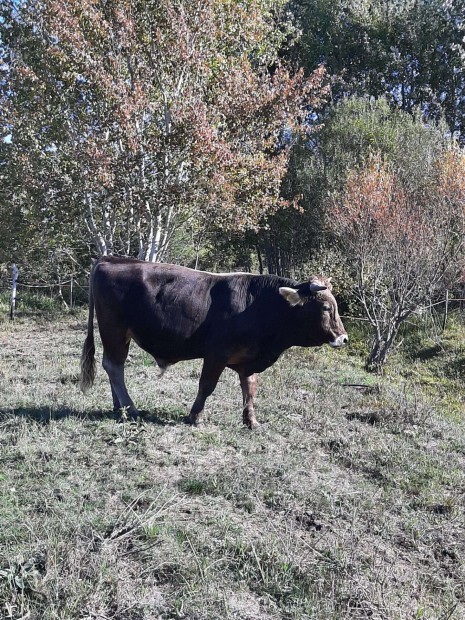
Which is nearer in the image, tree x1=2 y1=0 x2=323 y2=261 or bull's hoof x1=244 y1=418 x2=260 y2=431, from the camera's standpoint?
bull's hoof x1=244 y1=418 x2=260 y2=431

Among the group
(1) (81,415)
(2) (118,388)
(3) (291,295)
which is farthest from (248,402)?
(1) (81,415)

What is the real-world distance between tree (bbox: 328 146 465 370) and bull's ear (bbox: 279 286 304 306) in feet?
23.7

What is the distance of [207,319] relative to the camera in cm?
633

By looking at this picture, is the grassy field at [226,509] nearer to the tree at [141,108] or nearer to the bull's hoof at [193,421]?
the bull's hoof at [193,421]

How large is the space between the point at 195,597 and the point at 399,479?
8.48ft

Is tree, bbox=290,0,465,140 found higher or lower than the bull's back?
higher

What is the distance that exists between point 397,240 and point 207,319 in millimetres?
7758

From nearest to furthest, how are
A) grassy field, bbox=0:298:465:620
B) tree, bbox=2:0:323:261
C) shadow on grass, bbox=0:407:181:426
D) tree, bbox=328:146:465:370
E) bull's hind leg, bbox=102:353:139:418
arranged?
grassy field, bbox=0:298:465:620 < shadow on grass, bbox=0:407:181:426 < bull's hind leg, bbox=102:353:139:418 < tree, bbox=2:0:323:261 < tree, bbox=328:146:465:370

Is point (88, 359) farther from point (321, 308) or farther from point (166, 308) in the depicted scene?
point (321, 308)

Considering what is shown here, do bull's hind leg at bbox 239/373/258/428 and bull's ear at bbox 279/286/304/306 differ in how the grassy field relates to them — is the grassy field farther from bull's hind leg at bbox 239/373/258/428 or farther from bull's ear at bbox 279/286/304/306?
bull's ear at bbox 279/286/304/306

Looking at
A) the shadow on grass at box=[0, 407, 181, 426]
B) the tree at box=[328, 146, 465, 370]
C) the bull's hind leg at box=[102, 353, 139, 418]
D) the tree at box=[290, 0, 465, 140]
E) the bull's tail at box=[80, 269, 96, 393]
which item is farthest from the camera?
the tree at box=[290, 0, 465, 140]

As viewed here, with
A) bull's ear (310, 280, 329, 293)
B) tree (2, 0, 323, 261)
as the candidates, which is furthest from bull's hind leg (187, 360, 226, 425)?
tree (2, 0, 323, 261)

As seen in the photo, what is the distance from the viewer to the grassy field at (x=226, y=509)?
3203 mm

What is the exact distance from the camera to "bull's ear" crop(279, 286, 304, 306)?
6145 mm
